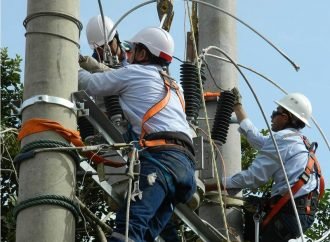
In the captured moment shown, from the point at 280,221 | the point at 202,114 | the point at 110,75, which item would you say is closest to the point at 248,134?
the point at 202,114

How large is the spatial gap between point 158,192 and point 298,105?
2915 mm

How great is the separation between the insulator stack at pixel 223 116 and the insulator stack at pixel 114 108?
43.3 inches

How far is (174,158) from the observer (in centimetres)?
570

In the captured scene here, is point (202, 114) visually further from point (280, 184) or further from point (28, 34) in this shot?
point (28, 34)

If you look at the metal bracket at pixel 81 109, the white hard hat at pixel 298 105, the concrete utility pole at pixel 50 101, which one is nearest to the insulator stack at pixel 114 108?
the metal bracket at pixel 81 109

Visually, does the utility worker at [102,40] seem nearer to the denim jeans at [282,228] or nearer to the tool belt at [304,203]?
the tool belt at [304,203]

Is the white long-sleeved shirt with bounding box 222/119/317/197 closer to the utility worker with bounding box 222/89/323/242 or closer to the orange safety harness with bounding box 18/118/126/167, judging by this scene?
the utility worker with bounding box 222/89/323/242

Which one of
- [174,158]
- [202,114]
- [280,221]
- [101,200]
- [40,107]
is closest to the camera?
[40,107]

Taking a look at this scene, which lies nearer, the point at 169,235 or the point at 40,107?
the point at 40,107

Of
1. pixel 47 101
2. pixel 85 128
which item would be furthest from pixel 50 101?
pixel 85 128

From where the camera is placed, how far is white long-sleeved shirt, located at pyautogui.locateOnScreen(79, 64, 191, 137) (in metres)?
5.89

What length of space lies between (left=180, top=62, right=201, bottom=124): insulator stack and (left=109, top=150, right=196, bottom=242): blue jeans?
122cm

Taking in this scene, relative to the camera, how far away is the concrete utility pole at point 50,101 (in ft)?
16.2

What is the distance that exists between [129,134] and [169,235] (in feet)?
2.79
